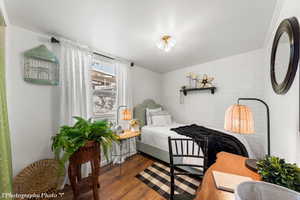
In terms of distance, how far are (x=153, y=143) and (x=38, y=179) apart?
5.88 ft

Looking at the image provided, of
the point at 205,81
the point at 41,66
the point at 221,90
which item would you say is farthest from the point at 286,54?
the point at 41,66

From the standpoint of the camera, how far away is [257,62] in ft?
7.56

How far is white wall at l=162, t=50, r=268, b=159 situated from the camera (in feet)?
7.62

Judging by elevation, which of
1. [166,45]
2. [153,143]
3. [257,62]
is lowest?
[153,143]

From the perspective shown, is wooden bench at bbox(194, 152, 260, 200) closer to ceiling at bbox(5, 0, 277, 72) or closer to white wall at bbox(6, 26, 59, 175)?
ceiling at bbox(5, 0, 277, 72)

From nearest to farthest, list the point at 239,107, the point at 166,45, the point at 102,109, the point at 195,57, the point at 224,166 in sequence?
the point at 224,166 → the point at 239,107 → the point at 166,45 → the point at 102,109 → the point at 195,57

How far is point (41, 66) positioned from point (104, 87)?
41.2 inches

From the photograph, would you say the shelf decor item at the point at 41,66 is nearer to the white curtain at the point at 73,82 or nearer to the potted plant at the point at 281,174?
the white curtain at the point at 73,82

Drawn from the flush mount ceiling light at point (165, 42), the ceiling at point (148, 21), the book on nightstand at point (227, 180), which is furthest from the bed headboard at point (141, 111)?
the book on nightstand at point (227, 180)

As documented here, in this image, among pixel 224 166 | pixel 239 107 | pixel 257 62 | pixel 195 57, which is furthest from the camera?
pixel 195 57

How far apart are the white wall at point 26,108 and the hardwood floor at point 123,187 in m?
0.75

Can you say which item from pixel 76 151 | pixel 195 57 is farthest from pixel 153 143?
pixel 195 57

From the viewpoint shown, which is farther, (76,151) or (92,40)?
(92,40)

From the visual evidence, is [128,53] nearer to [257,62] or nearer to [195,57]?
[195,57]
